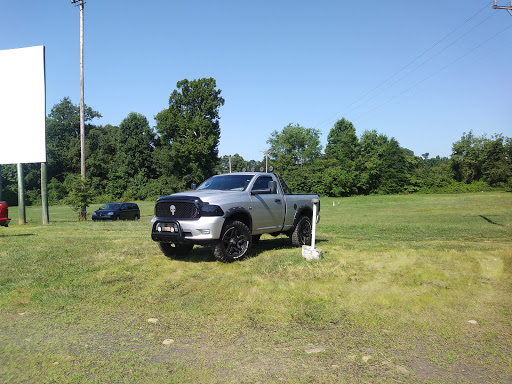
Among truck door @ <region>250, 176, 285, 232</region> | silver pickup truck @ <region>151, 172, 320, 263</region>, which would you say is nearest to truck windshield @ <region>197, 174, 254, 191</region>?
silver pickup truck @ <region>151, 172, 320, 263</region>

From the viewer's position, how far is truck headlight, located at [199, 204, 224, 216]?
7.63 metres

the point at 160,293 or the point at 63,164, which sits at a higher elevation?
the point at 63,164

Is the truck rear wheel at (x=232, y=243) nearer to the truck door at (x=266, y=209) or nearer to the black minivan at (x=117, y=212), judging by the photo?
the truck door at (x=266, y=209)

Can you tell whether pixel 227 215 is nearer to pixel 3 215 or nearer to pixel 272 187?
pixel 272 187

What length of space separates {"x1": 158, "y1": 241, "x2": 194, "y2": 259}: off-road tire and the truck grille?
78cm

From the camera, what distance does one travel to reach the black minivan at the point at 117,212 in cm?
2869

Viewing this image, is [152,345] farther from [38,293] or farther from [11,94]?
[11,94]

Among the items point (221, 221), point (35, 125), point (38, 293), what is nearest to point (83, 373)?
point (38, 293)

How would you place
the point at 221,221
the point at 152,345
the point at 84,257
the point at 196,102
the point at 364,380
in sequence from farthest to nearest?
the point at 196,102, the point at 84,257, the point at 221,221, the point at 152,345, the point at 364,380

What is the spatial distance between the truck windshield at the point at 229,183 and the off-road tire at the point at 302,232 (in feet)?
6.44

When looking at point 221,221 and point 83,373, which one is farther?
point 221,221

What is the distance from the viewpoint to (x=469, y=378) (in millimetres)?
3404

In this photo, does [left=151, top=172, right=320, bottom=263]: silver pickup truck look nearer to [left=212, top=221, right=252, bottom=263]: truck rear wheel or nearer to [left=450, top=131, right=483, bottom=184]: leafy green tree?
[left=212, top=221, right=252, bottom=263]: truck rear wheel

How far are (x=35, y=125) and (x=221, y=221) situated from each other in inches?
584
